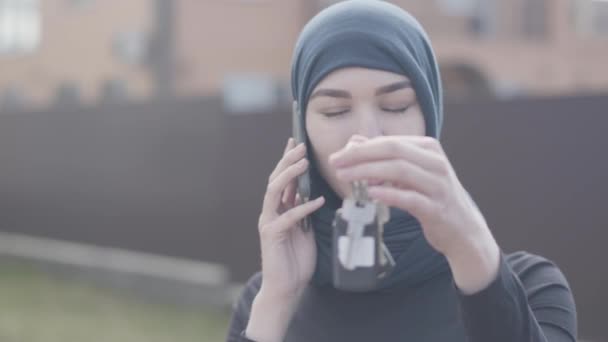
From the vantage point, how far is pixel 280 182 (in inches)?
65.6

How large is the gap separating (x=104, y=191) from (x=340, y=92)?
10223 mm

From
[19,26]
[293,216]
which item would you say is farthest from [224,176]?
[19,26]

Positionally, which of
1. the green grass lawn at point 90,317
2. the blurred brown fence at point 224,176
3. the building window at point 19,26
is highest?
the building window at point 19,26

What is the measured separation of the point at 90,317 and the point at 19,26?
54.0 ft

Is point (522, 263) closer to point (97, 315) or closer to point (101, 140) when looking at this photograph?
point (97, 315)

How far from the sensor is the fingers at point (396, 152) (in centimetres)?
122

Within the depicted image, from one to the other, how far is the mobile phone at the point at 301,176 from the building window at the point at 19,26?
22.0 meters

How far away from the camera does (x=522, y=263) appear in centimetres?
176

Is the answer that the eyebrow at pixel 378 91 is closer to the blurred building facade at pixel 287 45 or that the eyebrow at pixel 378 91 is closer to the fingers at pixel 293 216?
the fingers at pixel 293 216

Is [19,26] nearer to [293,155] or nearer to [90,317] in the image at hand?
[90,317]

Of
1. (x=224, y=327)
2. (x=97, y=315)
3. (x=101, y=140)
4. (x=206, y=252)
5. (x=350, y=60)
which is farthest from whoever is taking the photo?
(x=101, y=140)

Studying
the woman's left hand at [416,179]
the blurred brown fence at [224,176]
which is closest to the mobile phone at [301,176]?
the woman's left hand at [416,179]

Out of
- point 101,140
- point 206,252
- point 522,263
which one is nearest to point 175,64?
point 101,140

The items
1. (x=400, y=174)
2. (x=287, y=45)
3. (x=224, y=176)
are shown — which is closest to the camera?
(x=400, y=174)
